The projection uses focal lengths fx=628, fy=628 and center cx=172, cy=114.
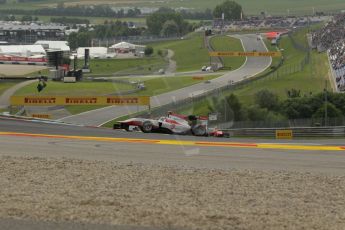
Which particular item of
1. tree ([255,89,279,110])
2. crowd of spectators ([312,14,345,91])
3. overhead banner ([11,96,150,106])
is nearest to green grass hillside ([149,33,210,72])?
crowd of spectators ([312,14,345,91])

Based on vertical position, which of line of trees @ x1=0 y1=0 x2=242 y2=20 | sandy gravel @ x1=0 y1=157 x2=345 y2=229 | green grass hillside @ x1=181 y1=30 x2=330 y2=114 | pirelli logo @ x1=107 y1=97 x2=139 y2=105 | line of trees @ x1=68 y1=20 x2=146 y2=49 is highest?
line of trees @ x1=0 y1=0 x2=242 y2=20

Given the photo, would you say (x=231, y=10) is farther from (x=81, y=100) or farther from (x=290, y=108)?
(x=81, y=100)

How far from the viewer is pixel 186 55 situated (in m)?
83.8

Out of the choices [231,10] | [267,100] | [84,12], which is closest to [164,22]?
[231,10]

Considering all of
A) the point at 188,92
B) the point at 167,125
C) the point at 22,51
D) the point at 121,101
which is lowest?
the point at 167,125

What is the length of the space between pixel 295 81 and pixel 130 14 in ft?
467

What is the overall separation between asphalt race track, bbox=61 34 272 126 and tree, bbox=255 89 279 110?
15.0 feet

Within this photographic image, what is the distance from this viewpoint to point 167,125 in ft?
67.0

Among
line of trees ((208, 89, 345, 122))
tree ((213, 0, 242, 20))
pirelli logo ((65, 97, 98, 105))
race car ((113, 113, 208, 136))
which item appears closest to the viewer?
race car ((113, 113, 208, 136))

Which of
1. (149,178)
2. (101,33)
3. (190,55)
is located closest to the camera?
(149,178)

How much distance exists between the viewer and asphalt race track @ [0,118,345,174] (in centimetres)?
1138

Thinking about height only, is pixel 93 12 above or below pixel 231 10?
above

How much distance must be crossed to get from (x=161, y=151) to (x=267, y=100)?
25.8m

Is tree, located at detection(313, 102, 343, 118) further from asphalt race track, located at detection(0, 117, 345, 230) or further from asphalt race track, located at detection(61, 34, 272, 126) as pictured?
asphalt race track, located at detection(0, 117, 345, 230)
